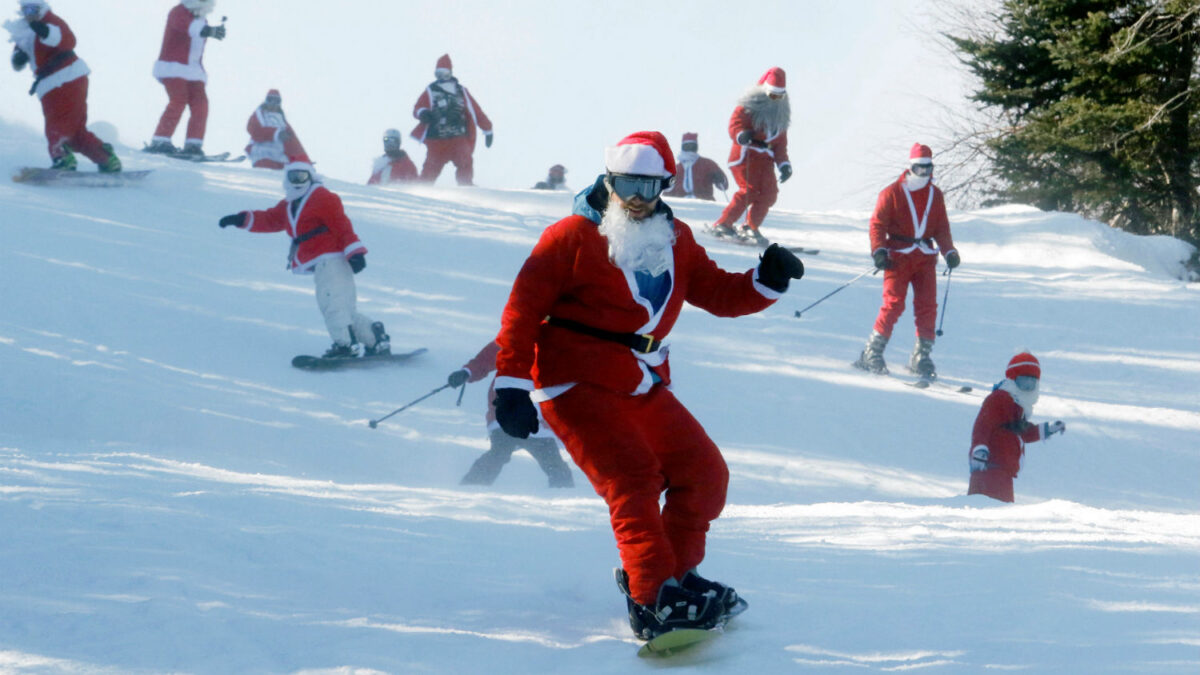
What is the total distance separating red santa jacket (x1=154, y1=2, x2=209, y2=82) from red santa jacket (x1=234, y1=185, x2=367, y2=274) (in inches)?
219

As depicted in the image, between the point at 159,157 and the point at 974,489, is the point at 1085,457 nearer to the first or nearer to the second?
the point at 974,489

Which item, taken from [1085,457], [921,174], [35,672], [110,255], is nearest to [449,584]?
[35,672]

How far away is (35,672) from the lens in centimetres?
299

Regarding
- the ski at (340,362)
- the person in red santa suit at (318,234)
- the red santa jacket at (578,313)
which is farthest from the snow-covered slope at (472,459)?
the red santa jacket at (578,313)

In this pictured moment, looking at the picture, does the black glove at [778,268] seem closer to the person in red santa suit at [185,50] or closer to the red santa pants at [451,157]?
the person in red santa suit at [185,50]

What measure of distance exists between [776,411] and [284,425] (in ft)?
11.5

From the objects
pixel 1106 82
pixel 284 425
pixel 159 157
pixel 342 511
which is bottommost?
pixel 284 425

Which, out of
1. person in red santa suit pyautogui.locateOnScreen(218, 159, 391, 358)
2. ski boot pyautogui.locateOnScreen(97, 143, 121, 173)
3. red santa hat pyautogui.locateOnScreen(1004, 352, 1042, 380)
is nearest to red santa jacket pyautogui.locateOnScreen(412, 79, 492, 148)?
ski boot pyautogui.locateOnScreen(97, 143, 121, 173)

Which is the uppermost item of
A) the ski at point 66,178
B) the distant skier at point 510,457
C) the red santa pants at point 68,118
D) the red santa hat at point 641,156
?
the red santa hat at point 641,156

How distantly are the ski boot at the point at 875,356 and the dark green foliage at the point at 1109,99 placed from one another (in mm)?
7786

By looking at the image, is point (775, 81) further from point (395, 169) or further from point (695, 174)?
point (395, 169)

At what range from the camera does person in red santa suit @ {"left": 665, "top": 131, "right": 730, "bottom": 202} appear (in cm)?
1827

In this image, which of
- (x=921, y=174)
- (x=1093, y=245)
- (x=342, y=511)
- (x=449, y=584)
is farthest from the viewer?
(x=1093, y=245)

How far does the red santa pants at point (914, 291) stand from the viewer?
9.88 metres
